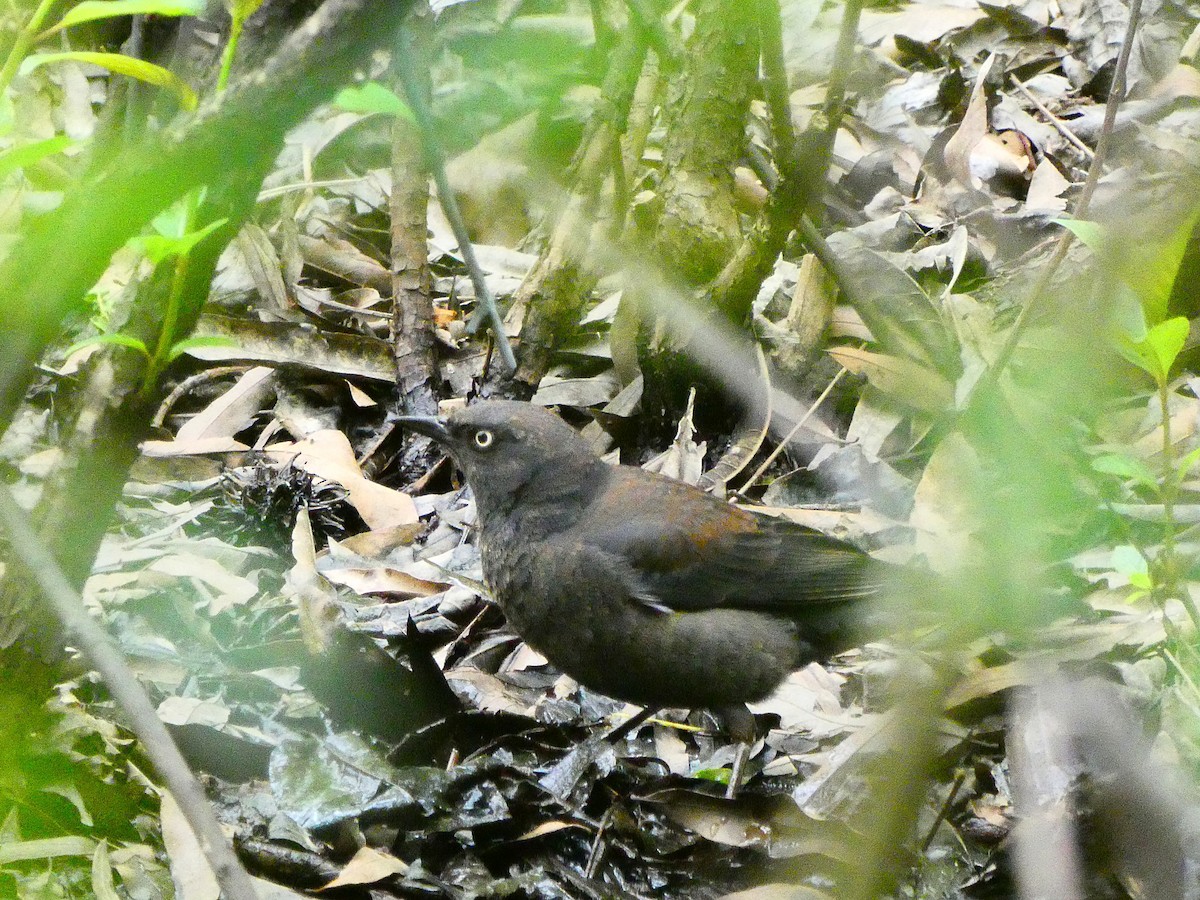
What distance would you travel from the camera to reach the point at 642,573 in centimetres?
454

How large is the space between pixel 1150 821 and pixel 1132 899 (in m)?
0.43

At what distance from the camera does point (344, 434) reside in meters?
6.28

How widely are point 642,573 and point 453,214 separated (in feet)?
5.62

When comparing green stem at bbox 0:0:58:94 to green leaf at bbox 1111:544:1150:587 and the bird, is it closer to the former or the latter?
the bird

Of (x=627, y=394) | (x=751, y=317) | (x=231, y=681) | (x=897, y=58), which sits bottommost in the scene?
(x=231, y=681)

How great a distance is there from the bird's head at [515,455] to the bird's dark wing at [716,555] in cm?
18

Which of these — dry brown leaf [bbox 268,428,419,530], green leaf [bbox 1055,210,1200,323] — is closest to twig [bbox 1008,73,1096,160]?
dry brown leaf [bbox 268,428,419,530]

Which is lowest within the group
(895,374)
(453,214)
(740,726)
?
(740,726)

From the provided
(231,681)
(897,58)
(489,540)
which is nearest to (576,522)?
(489,540)

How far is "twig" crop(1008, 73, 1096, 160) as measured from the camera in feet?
22.6

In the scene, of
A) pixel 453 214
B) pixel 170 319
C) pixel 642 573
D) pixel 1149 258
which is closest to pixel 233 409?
pixel 453 214

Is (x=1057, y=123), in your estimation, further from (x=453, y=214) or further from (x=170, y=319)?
(x=170, y=319)

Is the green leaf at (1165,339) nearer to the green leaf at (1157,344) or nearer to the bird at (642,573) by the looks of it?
the green leaf at (1157,344)

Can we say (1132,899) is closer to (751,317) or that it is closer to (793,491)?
(793,491)
